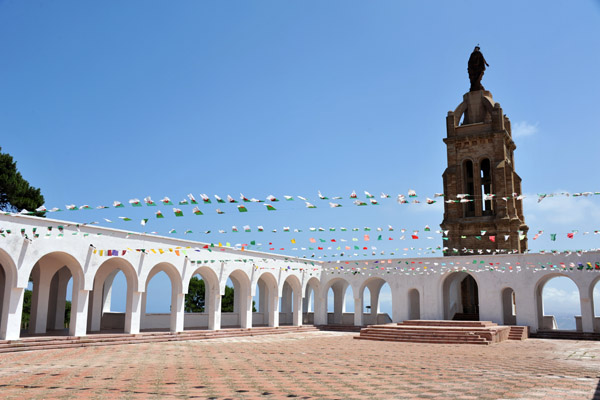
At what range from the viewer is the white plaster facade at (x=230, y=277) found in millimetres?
18156

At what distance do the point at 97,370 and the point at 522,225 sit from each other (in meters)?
28.5

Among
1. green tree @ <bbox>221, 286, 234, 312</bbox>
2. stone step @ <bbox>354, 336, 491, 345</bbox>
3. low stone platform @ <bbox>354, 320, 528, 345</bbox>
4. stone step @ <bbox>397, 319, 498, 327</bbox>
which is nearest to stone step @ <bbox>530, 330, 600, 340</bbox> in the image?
low stone platform @ <bbox>354, 320, 528, 345</bbox>

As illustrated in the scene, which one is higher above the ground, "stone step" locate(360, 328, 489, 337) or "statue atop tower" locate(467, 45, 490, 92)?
"statue atop tower" locate(467, 45, 490, 92)

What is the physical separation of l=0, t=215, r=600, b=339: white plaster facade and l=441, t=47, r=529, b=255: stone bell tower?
2.69 meters

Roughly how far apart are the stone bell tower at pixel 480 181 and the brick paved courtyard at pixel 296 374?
15.4 m

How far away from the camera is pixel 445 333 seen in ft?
73.4

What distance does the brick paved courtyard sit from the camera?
27.7 feet

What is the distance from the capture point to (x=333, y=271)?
105ft

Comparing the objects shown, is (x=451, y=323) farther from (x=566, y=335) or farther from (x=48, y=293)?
(x=48, y=293)

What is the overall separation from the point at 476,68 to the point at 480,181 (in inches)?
342

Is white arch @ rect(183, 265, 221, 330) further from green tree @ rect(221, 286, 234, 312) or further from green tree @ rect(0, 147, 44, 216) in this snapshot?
green tree @ rect(221, 286, 234, 312)

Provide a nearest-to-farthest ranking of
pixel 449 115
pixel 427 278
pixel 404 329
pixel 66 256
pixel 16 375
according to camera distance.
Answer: pixel 16 375 → pixel 66 256 → pixel 404 329 → pixel 427 278 → pixel 449 115

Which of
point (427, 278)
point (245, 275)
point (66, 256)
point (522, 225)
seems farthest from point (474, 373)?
point (522, 225)

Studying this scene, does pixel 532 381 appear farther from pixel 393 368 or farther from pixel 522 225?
pixel 522 225
